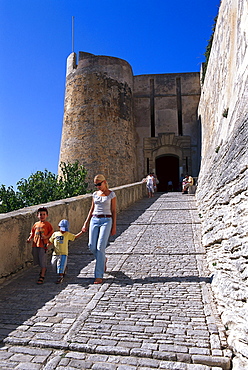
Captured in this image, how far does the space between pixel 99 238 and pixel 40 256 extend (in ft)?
2.76

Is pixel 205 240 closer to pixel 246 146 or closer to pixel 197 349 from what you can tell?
pixel 246 146

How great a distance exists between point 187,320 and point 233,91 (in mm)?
5048

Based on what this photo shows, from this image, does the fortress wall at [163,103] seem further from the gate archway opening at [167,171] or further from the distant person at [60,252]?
the distant person at [60,252]

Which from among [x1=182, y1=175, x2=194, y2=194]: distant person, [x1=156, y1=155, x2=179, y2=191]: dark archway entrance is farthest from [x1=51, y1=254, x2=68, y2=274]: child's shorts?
[x1=156, y1=155, x2=179, y2=191]: dark archway entrance

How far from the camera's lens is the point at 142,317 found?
10.7ft

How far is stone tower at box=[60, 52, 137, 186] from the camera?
19562 mm

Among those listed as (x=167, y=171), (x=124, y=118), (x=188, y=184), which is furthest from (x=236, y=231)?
(x=167, y=171)

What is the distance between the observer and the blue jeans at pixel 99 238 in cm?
433

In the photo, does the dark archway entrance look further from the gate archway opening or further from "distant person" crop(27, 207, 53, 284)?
"distant person" crop(27, 207, 53, 284)

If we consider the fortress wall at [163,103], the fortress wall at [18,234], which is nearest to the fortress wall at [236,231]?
the fortress wall at [18,234]

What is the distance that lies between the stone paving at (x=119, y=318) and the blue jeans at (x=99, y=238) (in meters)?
0.25

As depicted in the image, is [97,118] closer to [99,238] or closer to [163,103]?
[163,103]

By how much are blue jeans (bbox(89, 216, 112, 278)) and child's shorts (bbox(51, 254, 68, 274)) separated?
0.40 meters

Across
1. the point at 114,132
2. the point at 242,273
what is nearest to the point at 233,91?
the point at 242,273
